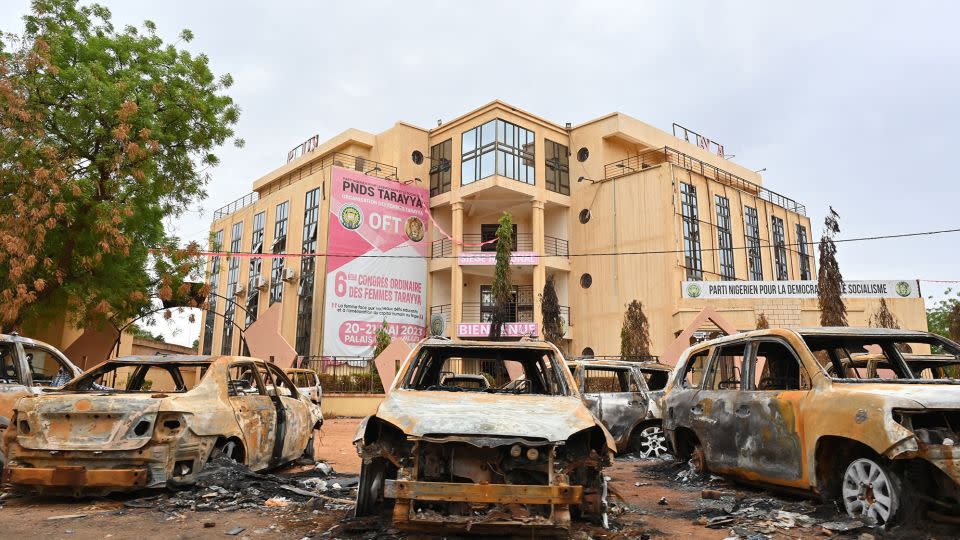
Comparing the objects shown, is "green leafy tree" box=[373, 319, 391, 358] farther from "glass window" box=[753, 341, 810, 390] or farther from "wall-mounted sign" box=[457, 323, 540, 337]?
"glass window" box=[753, 341, 810, 390]

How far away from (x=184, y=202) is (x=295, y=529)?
14164mm

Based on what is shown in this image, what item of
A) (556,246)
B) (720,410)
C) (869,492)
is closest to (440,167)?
(556,246)

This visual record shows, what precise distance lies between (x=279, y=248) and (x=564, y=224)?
1562 centimetres

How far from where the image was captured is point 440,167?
3459 centimetres

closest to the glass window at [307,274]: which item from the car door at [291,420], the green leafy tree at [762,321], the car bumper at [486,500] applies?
the green leafy tree at [762,321]

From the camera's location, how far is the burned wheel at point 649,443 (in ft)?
32.0

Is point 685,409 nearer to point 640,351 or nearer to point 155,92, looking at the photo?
point 155,92

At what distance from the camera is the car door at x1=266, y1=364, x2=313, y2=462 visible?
7.75m

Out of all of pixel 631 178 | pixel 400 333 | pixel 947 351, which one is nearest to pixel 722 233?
pixel 631 178

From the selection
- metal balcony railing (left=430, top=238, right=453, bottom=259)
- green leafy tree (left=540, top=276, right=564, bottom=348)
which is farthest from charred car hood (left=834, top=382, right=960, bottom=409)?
metal balcony railing (left=430, top=238, right=453, bottom=259)

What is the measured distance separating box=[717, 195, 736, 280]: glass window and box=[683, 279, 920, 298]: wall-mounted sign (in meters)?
4.13

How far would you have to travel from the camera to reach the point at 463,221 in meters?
34.1

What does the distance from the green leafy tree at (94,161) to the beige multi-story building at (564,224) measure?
47.3ft

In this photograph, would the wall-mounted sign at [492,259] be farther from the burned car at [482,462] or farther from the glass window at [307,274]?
the burned car at [482,462]
